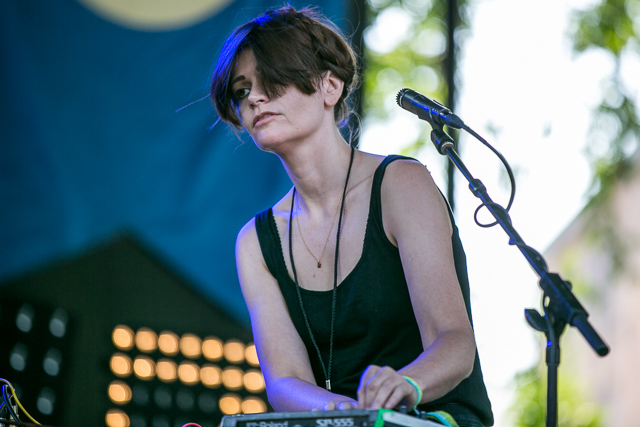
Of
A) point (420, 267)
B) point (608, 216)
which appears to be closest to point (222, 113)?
point (420, 267)

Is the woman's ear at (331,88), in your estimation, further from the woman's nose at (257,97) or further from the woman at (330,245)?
the woman's nose at (257,97)

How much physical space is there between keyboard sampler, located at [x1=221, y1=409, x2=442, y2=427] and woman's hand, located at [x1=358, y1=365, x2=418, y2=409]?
10 centimetres

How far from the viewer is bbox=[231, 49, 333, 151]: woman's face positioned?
1896 mm

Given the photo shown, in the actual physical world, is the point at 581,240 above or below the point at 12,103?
above

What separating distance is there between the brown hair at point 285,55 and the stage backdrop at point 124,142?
107 centimetres

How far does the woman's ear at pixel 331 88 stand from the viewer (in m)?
2.01

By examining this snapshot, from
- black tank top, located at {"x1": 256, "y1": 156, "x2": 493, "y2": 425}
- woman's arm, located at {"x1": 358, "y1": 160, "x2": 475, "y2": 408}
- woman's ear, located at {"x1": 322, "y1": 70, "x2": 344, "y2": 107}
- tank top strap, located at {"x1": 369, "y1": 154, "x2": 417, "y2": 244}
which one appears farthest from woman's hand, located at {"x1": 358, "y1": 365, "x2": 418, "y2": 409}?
woman's ear, located at {"x1": 322, "y1": 70, "x2": 344, "y2": 107}

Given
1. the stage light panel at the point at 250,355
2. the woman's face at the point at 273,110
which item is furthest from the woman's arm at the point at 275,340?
the stage light panel at the point at 250,355

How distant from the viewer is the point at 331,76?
6.64 ft

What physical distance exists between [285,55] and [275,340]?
75cm

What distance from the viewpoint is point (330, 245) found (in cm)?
202

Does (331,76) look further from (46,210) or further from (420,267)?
(46,210)

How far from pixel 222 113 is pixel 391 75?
267 cm

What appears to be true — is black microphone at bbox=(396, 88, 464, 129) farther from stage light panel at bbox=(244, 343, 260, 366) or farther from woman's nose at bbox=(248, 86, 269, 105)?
stage light panel at bbox=(244, 343, 260, 366)
